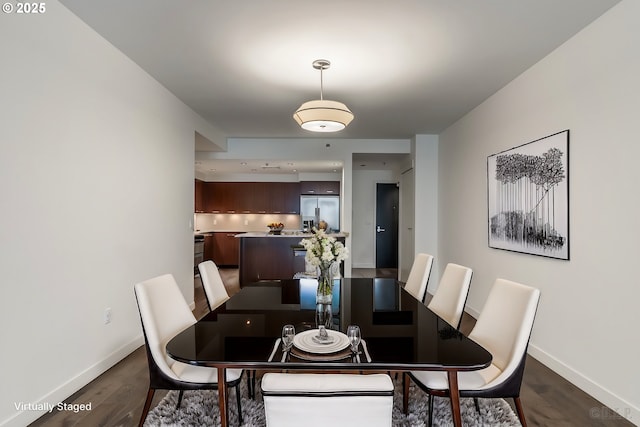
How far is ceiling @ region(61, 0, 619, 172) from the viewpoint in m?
2.39

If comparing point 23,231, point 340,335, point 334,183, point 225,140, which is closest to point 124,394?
point 23,231

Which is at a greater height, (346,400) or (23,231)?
(23,231)

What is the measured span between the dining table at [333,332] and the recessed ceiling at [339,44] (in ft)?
6.31

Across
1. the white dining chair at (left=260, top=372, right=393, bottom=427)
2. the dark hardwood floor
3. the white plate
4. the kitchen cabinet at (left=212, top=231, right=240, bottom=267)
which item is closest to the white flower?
the white plate

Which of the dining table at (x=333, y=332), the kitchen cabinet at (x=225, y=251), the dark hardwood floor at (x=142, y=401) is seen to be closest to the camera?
the dining table at (x=333, y=332)

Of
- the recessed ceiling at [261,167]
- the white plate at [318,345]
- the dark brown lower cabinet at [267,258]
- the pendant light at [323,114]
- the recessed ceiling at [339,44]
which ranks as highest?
the recessed ceiling at [339,44]

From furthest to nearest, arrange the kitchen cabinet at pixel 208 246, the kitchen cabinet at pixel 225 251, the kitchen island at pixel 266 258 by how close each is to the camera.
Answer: the kitchen cabinet at pixel 225 251 → the kitchen cabinet at pixel 208 246 → the kitchen island at pixel 266 258

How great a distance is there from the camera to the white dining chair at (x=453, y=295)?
7.47ft

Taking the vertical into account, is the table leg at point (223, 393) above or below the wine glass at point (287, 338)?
below

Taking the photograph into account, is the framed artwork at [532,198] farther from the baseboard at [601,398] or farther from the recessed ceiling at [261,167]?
→ the recessed ceiling at [261,167]

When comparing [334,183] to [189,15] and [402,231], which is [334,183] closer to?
[402,231]

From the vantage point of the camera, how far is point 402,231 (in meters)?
7.49

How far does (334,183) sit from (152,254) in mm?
5691

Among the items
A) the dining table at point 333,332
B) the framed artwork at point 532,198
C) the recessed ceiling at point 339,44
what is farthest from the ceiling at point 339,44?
the dining table at point 333,332
